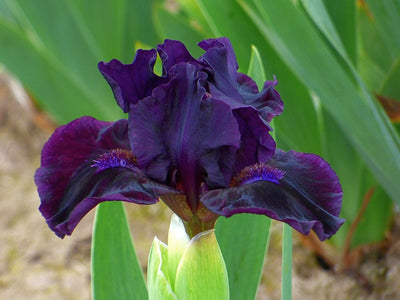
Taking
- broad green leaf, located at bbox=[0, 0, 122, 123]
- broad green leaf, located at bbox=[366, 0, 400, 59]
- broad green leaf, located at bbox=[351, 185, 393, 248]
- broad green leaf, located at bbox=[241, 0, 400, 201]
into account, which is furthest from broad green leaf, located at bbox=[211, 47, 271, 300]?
broad green leaf, located at bbox=[0, 0, 122, 123]

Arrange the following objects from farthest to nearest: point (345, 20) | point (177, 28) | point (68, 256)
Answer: point (68, 256) → point (177, 28) → point (345, 20)

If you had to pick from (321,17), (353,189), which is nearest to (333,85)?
(321,17)

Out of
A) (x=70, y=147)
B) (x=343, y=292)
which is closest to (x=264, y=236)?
(x=70, y=147)

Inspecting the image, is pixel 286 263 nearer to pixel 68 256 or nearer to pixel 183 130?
pixel 183 130

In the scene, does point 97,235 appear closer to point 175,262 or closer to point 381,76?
point 175,262

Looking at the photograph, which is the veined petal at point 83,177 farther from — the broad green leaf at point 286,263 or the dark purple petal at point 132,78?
the broad green leaf at point 286,263

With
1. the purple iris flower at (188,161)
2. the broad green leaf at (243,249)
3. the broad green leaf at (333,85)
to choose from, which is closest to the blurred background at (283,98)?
the broad green leaf at (333,85)

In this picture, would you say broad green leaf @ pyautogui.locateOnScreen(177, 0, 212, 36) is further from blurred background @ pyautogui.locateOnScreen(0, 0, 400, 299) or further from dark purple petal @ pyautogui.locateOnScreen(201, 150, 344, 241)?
dark purple petal @ pyautogui.locateOnScreen(201, 150, 344, 241)
